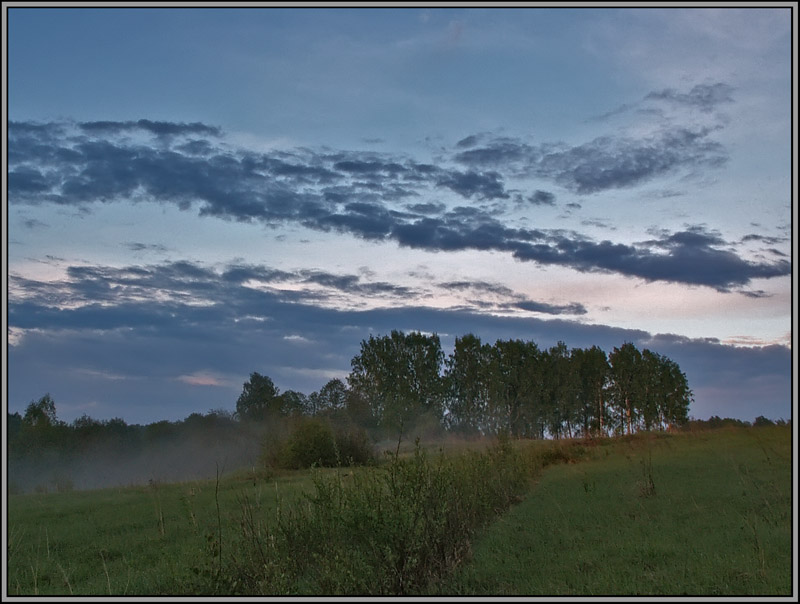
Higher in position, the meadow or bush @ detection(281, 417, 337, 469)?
the meadow

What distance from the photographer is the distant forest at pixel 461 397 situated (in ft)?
167

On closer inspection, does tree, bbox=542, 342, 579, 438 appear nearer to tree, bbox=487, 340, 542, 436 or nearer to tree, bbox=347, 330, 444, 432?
tree, bbox=487, 340, 542, 436

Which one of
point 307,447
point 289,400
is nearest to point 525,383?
point 289,400

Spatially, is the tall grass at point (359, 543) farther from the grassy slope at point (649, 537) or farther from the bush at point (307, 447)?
the bush at point (307, 447)

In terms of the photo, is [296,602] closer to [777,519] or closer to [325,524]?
[325,524]

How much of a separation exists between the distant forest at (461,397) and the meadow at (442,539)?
33.0 meters

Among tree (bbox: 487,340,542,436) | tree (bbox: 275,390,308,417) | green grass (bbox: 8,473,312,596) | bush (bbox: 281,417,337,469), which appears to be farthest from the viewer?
tree (bbox: 487,340,542,436)

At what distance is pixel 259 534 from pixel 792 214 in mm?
6623

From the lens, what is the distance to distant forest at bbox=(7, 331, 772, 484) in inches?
2004

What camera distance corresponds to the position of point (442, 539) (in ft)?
26.7

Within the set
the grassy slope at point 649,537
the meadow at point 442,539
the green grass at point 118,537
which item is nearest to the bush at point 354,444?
the green grass at point 118,537

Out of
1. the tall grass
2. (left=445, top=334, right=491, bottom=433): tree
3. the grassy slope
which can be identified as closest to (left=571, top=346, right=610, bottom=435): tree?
(left=445, top=334, right=491, bottom=433): tree

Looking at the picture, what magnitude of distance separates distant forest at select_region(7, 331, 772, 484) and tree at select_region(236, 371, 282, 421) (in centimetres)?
10

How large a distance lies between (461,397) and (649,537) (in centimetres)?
5223
